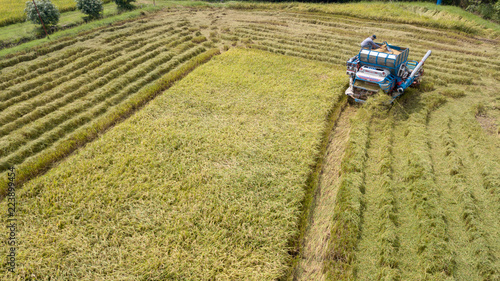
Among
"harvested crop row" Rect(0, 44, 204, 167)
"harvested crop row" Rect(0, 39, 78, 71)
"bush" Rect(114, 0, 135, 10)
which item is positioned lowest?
"harvested crop row" Rect(0, 44, 204, 167)

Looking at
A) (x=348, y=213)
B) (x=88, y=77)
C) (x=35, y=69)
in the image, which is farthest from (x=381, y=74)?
(x=35, y=69)

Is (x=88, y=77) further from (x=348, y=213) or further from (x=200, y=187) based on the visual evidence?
(x=348, y=213)

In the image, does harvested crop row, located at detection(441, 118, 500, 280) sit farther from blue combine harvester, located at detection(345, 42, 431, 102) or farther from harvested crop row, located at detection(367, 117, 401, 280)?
blue combine harvester, located at detection(345, 42, 431, 102)

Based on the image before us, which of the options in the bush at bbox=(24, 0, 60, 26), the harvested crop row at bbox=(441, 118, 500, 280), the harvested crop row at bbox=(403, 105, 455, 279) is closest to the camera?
the harvested crop row at bbox=(441, 118, 500, 280)

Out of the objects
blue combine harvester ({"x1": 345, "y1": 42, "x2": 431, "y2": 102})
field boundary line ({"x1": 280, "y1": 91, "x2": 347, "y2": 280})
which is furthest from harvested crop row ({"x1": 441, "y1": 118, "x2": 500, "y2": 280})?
field boundary line ({"x1": 280, "y1": 91, "x2": 347, "y2": 280})

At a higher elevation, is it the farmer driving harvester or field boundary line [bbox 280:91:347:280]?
the farmer driving harvester

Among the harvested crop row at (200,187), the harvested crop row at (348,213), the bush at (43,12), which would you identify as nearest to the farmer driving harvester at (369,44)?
the harvested crop row at (200,187)

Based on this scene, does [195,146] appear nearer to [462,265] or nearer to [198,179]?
[198,179]

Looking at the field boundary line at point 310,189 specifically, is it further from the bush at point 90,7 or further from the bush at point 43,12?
the bush at point 90,7
